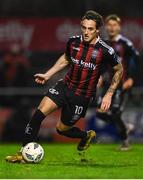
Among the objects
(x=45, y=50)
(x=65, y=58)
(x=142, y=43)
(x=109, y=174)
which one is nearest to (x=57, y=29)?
(x=45, y=50)

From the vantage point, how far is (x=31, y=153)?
447 inches

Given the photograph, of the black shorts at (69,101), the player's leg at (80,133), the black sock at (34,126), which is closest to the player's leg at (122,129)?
the player's leg at (80,133)

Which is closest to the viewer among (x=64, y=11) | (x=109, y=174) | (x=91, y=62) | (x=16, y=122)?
(x=109, y=174)

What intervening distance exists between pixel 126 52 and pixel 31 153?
4193 mm

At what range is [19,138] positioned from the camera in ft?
64.9

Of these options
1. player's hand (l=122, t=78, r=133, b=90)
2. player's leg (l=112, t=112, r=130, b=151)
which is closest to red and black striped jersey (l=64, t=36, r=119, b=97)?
player's hand (l=122, t=78, r=133, b=90)

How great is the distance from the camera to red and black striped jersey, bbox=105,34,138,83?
14.8 metres

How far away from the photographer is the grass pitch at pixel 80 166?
10.4 meters

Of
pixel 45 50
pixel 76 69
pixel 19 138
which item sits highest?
pixel 76 69

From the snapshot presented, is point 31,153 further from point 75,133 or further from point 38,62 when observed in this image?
point 38,62

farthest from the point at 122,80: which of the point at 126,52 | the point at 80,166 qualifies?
the point at 80,166

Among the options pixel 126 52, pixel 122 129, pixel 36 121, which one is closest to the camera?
pixel 36 121

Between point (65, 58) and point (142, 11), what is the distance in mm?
10337

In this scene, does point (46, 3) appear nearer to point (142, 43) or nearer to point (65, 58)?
point (142, 43)
